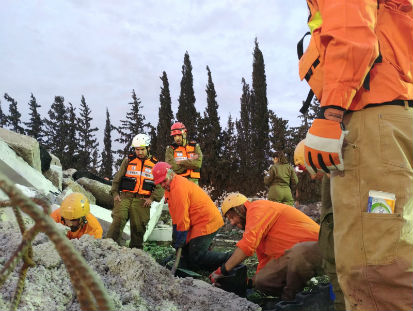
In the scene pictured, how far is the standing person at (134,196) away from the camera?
6.02 m

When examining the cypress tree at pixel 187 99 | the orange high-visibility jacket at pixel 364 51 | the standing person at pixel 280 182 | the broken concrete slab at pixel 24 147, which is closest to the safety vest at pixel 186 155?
the standing person at pixel 280 182

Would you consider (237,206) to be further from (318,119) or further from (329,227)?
(318,119)

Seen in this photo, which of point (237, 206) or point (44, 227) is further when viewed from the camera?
point (237, 206)

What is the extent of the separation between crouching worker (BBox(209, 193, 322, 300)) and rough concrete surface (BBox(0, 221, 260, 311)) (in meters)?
0.53

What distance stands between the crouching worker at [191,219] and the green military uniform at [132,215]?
1103mm

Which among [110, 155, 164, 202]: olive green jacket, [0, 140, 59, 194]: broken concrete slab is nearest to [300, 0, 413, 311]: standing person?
[110, 155, 164, 202]: olive green jacket

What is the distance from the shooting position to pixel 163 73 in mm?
32469

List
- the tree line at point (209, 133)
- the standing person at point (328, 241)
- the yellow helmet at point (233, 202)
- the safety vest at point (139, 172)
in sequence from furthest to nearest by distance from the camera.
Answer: the tree line at point (209, 133) → the safety vest at point (139, 172) → the yellow helmet at point (233, 202) → the standing person at point (328, 241)

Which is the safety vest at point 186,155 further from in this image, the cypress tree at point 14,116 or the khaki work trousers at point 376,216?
the cypress tree at point 14,116

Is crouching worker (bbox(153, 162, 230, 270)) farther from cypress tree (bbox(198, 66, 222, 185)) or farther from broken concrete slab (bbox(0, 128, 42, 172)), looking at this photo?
cypress tree (bbox(198, 66, 222, 185))

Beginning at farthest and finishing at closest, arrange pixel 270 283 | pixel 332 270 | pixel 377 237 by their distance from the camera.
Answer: pixel 270 283 < pixel 332 270 < pixel 377 237

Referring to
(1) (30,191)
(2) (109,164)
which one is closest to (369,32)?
(1) (30,191)

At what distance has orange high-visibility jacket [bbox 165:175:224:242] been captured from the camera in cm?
497

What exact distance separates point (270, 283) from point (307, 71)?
269 centimetres
